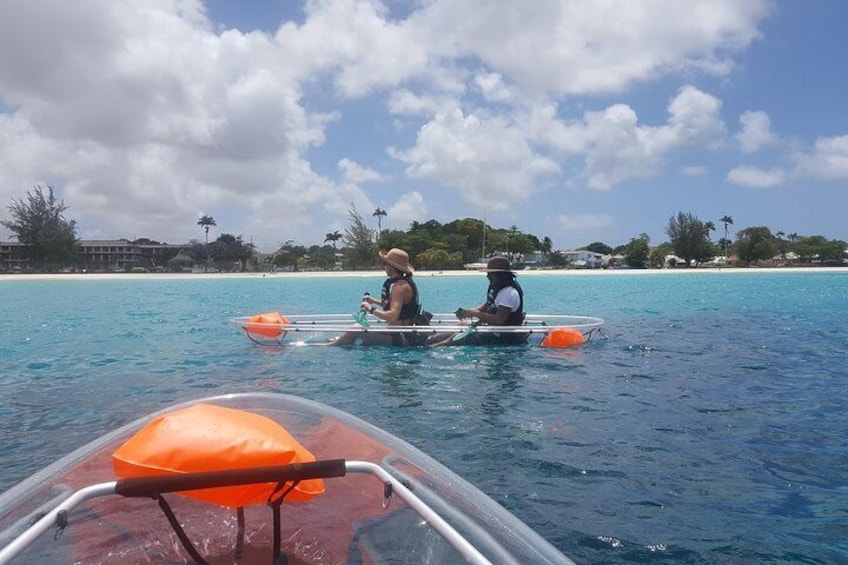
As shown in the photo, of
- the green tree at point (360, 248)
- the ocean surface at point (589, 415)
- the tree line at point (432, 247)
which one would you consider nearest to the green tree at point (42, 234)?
the tree line at point (432, 247)

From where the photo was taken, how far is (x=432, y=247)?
75438 mm

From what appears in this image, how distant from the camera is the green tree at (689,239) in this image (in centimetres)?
8731

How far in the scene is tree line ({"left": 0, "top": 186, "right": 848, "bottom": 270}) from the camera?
2835 inches

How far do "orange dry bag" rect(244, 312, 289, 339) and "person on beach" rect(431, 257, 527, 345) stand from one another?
9.10 feet

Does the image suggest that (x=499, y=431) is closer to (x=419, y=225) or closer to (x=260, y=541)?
(x=260, y=541)

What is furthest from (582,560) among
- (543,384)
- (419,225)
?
(419,225)

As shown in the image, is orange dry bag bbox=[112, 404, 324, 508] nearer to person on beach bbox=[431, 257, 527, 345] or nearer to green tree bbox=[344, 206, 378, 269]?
person on beach bbox=[431, 257, 527, 345]

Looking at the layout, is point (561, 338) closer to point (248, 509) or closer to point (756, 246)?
point (248, 509)

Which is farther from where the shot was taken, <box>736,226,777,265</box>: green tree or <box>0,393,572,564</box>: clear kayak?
<box>736,226,777,265</box>: green tree

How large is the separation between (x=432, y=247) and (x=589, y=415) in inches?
2751

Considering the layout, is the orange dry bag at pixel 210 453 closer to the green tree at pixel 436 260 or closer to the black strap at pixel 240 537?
the black strap at pixel 240 537

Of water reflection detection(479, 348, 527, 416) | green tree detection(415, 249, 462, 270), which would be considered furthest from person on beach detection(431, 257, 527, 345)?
green tree detection(415, 249, 462, 270)

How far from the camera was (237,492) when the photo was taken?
2.15 m

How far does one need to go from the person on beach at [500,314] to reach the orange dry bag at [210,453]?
24.6ft
